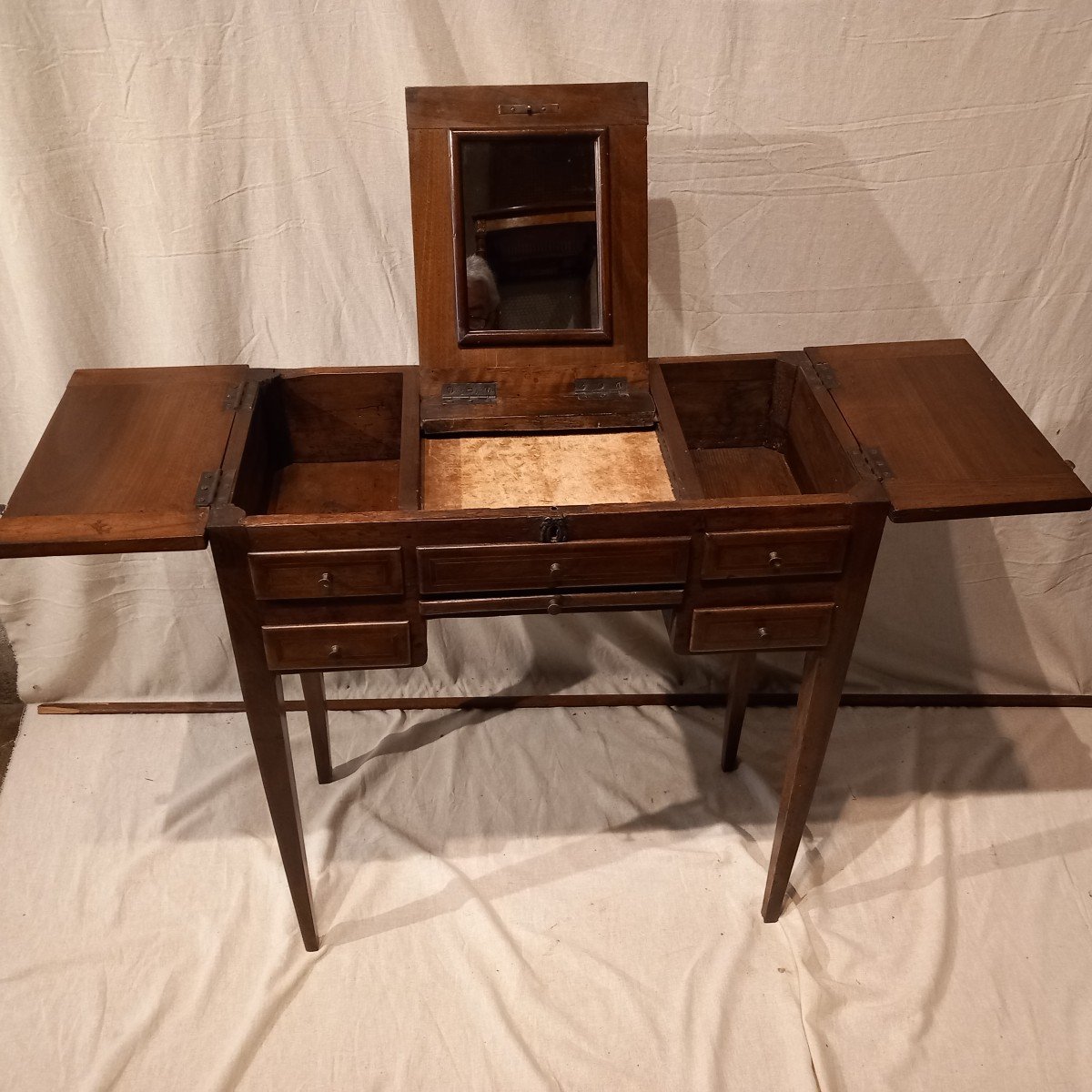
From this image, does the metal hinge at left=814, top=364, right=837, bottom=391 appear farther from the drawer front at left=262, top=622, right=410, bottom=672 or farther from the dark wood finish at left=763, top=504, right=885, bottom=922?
the drawer front at left=262, top=622, right=410, bottom=672

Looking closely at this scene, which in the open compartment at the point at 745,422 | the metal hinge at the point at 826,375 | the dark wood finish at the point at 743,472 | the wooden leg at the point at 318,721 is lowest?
the wooden leg at the point at 318,721

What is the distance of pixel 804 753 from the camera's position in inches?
75.1

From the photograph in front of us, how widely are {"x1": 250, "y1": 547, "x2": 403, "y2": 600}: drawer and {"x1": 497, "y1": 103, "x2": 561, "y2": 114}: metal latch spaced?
80 centimetres

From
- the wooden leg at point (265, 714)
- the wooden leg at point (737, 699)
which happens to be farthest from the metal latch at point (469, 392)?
the wooden leg at point (737, 699)

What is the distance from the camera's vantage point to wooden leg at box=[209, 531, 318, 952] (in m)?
1.58

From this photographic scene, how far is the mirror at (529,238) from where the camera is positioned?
1797 mm

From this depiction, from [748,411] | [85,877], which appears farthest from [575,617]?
[85,877]

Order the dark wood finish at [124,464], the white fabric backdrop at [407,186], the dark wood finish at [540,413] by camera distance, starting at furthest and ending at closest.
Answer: the white fabric backdrop at [407,186] < the dark wood finish at [540,413] < the dark wood finish at [124,464]

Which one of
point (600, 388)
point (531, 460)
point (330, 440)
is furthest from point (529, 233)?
point (330, 440)

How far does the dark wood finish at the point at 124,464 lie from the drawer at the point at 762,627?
824mm

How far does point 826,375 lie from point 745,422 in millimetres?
196

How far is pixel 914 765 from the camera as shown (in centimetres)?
257

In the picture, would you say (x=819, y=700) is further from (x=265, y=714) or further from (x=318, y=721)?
(x=318, y=721)

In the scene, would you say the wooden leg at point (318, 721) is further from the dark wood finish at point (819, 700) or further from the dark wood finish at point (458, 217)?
the dark wood finish at point (819, 700)
